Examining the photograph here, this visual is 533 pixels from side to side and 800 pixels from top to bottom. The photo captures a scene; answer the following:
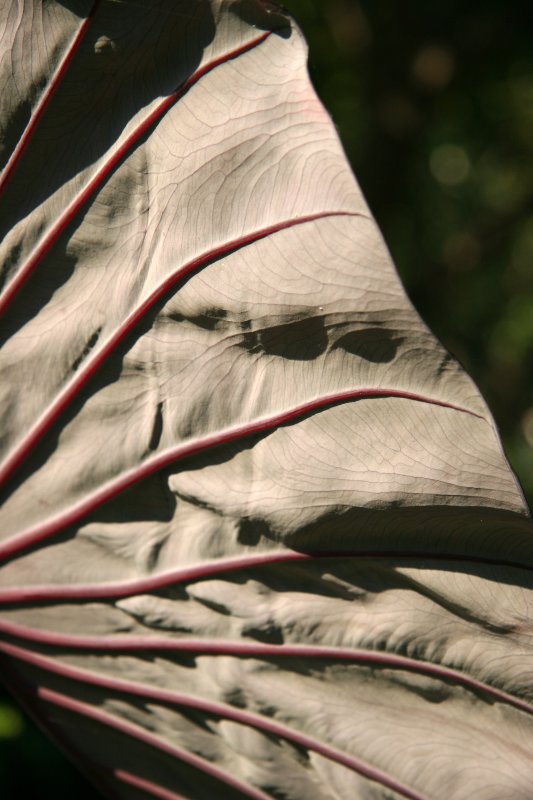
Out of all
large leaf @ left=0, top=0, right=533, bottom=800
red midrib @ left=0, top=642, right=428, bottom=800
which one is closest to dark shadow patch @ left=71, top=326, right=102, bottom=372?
large leaf @ left=0, top=0, right=533, bottom=800

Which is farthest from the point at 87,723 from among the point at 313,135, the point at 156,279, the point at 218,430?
the point at 313,135

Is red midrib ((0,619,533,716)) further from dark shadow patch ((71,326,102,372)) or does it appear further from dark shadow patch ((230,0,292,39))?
dark shadow patch ((230,0,292,39))

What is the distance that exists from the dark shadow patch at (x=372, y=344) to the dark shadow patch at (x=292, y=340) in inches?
0.6

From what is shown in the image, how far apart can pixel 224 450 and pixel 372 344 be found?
0.15m

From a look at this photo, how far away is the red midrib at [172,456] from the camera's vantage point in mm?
654

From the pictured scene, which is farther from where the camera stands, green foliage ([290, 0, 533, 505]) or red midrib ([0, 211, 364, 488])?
green foliage ([290, 0, 533, 505])

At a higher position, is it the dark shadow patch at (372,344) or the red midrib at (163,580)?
the dark shadow patch at (372,344)

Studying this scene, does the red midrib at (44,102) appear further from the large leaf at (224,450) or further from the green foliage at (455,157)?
the green foliage at (455,157)

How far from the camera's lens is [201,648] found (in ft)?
2.17

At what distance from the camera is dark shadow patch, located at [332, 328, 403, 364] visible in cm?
63

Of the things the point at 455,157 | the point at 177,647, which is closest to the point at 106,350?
the point at 177,647

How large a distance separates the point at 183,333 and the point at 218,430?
86 mm

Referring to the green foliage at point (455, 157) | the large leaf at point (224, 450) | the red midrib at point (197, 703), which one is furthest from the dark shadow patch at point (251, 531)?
the green foliage at point (455, 157)

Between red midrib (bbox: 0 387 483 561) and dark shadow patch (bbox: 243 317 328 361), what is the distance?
41 millimetres
